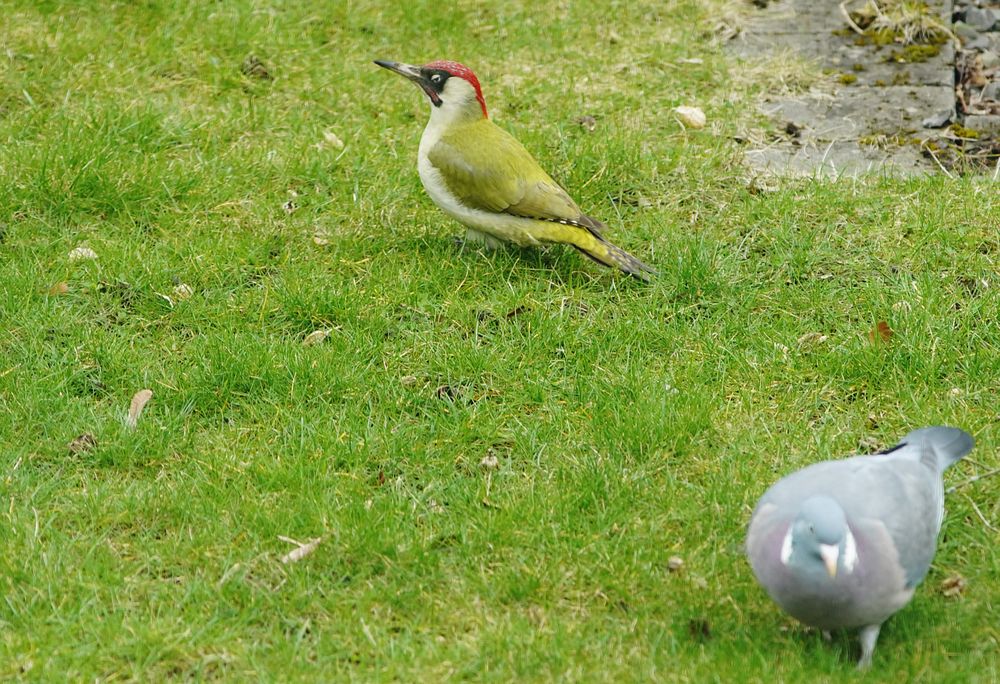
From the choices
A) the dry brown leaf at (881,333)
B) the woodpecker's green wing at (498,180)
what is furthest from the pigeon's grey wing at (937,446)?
the woodpecker's green wing at (498,180)

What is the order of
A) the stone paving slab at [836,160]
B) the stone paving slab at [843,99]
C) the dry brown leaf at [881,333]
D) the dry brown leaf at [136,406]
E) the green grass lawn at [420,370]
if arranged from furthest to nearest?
the stone paving slab at [843,99] → the stone paving slab at [836,160] → the dry brown leaf at [881,333] → the dry brown leaf at [136,406] → the green grass lawn at [420,370]

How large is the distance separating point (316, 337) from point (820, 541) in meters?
2.80

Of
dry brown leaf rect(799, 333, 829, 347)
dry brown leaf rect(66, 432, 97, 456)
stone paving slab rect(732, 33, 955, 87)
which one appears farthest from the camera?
stone paving slab rect(732, 33, 955, 87)

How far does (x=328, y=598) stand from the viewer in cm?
430

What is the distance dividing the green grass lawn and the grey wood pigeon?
25 cm

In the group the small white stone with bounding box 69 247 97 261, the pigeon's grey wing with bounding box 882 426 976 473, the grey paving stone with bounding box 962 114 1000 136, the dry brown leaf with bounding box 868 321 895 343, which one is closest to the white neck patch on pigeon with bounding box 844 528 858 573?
the pigeon's grey wing with bounding box 882 426 976 473

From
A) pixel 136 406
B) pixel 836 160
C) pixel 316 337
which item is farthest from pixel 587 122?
pixel 136 406

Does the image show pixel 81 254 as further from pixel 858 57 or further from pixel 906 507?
pixel 858 57

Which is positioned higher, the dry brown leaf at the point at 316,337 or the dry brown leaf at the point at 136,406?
the dry brown leaf at the point at 136,406

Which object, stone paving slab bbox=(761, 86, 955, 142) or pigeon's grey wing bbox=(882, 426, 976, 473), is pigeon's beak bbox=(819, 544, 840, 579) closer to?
pigeon's grey wing bbox=(882, 426, 976, 473)

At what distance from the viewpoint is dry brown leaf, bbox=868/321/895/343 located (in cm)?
554

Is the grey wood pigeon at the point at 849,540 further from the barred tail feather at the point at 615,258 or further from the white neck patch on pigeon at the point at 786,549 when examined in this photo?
the barred tail feather at the point at 615,258

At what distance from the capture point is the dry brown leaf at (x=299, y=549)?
4465 mm

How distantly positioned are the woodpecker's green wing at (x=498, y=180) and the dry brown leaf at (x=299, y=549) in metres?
2.22
